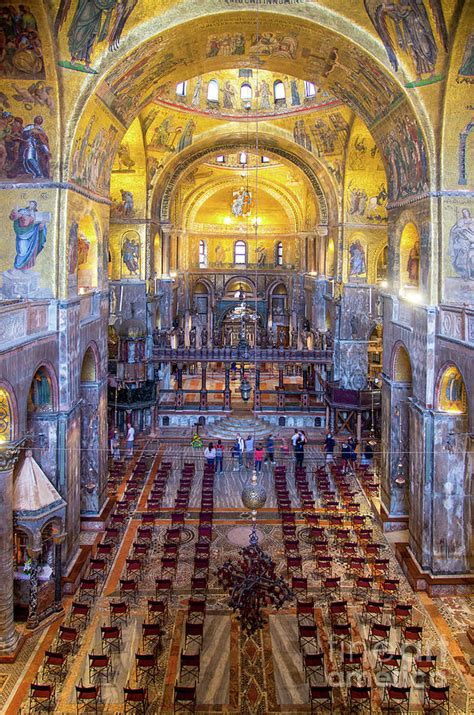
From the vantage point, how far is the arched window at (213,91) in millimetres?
27984

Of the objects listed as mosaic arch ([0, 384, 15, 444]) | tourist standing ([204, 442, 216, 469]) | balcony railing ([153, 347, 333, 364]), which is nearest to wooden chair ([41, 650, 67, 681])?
mosaic arch ([0, 384, 15, 444])

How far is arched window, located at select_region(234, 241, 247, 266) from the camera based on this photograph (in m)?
47.3

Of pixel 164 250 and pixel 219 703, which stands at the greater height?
pixel 164 250

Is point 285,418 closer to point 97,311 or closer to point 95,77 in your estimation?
point 97,311

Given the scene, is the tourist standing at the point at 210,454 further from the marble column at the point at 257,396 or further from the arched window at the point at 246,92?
the arched window at the point at 246,92

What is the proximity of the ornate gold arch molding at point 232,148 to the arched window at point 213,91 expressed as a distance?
3483 mm

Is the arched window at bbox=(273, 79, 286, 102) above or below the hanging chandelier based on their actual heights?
above

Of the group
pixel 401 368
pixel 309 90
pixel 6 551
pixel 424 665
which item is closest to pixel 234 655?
pixel 424 665

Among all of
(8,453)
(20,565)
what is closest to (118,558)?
(20,565)

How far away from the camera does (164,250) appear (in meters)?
33.9

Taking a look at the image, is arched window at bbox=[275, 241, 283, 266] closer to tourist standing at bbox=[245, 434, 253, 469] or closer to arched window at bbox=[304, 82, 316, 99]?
arched window at bbox=[304, 82, 316, 99]

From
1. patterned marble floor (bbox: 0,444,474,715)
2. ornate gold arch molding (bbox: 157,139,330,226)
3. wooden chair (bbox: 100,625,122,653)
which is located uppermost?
ornate gold arch molding (bbox: 157,139,330,226)

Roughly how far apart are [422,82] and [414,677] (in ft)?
42.0

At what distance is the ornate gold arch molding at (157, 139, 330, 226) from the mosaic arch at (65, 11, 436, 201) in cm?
1266
